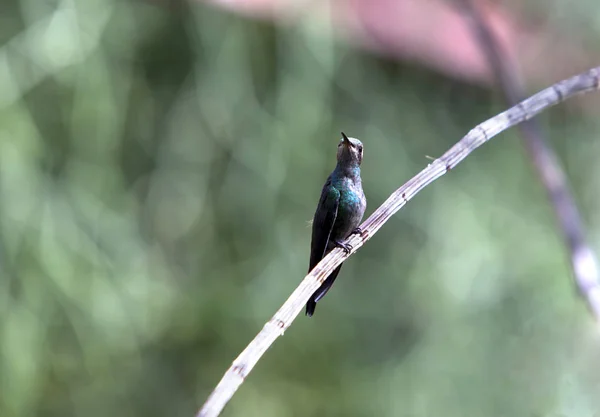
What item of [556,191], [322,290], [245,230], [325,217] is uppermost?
[245,230]

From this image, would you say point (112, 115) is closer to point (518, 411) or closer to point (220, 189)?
point (220, 189)

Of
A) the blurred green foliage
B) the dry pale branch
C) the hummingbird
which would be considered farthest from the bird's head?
the blurred green foliage

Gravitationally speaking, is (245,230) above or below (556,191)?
above

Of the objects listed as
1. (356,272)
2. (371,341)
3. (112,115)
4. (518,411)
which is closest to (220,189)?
(112,115)

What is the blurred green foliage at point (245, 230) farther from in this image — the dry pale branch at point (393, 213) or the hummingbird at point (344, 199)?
the dry pale branch at point (393, 213)

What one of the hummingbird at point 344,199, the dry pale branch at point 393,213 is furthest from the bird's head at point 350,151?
the dry pale branch at point 393,213

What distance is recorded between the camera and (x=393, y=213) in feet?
1.27

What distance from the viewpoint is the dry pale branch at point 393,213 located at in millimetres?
293

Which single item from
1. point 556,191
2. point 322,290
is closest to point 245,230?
point 556,191

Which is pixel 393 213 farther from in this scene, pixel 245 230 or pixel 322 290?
pixel 245 230

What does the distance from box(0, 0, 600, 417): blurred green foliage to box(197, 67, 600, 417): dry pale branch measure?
1.01 metres

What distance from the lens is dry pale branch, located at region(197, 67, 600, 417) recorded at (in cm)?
29

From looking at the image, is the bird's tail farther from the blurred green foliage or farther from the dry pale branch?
the blurred green foliage

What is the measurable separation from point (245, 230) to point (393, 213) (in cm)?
130
